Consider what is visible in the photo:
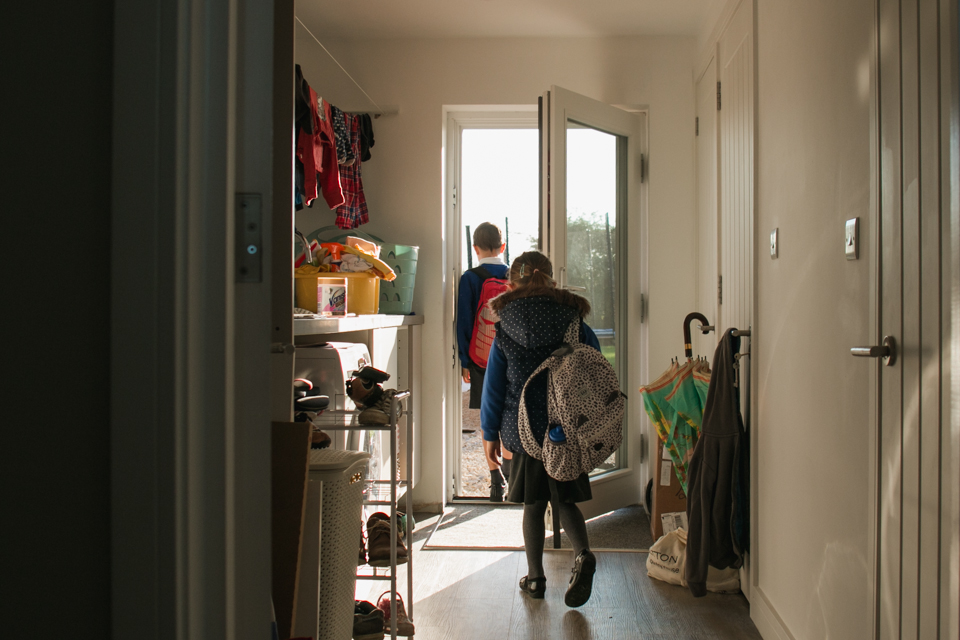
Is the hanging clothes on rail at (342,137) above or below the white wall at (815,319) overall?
above

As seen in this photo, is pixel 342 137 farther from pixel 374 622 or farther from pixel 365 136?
pixel 374 622

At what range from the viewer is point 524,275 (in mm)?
2311

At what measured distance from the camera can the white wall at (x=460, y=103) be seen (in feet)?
10.5

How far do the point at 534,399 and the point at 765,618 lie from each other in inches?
38.4

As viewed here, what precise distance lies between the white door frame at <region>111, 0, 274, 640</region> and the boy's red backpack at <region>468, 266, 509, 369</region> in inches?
103

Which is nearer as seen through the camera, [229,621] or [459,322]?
[229,621]

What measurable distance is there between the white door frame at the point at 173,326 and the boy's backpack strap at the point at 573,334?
65.8 inches

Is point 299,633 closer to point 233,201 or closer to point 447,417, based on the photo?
point 233,201

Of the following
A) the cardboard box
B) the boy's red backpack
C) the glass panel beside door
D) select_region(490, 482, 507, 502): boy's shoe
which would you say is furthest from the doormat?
the boy's red backpack

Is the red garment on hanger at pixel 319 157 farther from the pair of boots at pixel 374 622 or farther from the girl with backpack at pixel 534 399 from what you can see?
the pair of boots at pixel 374 622

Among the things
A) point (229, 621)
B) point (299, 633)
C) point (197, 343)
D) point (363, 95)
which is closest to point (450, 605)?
point (299, 633)

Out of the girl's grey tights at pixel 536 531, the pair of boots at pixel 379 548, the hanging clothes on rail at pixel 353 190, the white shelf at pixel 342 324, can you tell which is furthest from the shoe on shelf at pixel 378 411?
the hanging clothes on rail at pixel 353 190

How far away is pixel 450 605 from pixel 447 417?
126cm

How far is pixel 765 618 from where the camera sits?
193 cm
